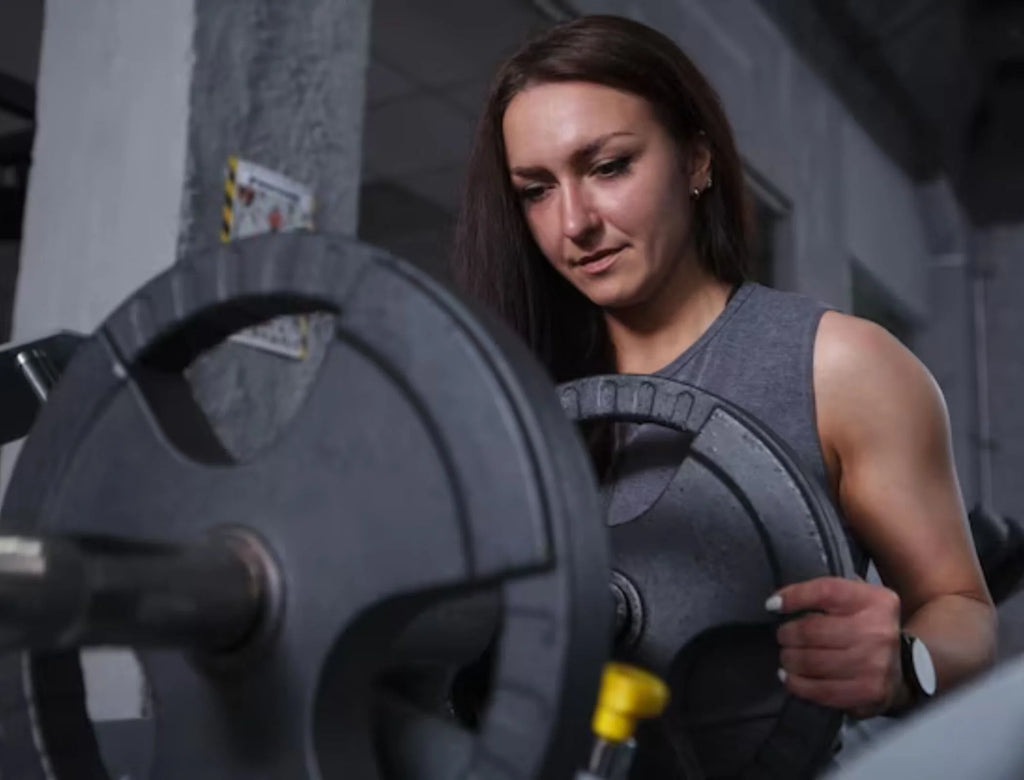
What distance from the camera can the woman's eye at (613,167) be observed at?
33.4 inches

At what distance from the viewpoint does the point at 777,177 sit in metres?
3.37

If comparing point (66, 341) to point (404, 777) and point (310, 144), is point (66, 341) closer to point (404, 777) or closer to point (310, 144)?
point (404, 777)

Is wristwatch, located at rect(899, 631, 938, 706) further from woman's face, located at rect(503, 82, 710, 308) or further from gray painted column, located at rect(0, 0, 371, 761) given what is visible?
gray painted column, located at rect(0, 0, 371, 761)

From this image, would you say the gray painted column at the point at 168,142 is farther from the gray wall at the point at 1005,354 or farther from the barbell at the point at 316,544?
the gray wall at the point at 1005,354

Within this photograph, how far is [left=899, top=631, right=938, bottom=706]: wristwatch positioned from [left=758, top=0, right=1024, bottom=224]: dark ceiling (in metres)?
3.14

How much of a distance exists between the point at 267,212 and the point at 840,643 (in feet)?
3.72

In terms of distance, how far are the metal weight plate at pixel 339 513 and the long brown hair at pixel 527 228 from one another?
1.74 ft

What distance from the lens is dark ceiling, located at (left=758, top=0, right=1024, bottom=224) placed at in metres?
3.72

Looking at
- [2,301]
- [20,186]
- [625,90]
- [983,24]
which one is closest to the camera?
[625,90]

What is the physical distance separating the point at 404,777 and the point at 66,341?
0.29 m

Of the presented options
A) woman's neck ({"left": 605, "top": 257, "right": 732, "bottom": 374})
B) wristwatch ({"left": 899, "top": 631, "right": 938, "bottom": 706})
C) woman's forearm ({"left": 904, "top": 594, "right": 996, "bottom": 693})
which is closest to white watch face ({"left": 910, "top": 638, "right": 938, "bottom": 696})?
wristwatch ({"left": 899, "top": 631, "right": 938, "bottom": 706})

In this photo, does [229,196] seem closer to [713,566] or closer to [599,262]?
[599,262]

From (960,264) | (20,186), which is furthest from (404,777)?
(960,264)

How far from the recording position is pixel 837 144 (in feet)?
12.9
